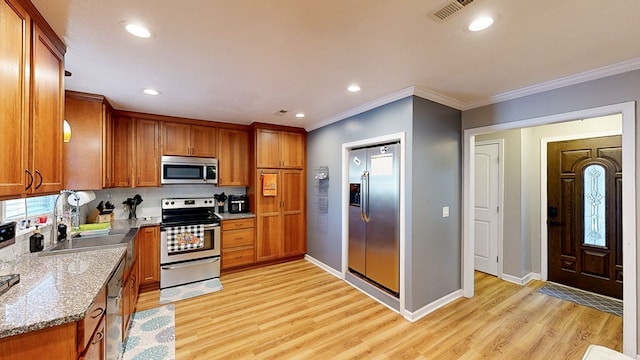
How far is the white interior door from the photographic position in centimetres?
384

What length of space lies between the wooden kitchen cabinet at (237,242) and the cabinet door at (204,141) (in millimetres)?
1143

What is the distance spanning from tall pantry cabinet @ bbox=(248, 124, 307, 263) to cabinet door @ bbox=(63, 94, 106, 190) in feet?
6.43

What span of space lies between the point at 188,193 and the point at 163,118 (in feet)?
4.03

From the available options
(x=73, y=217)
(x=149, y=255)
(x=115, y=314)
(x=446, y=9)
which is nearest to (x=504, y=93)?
(x=446, y=9)

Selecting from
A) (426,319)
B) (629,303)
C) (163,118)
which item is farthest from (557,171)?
(163,118)

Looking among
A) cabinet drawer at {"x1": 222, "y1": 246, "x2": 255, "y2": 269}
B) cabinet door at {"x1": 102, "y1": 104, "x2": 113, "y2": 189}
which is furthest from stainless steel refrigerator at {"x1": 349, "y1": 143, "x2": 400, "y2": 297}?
cabinet door at {"x1": 102, "y1": 104, "x2": 113, "y2": 189}

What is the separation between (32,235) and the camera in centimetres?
199

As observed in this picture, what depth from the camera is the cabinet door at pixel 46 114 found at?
148 cm

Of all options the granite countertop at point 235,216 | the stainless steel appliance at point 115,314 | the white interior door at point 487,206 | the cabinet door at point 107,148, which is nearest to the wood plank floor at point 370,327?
the stainless steel appliance at point 115,314

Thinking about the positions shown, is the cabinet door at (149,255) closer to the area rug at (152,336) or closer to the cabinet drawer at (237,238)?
the area rug at (152,336)

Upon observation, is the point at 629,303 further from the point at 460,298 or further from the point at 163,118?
the point at 163,118

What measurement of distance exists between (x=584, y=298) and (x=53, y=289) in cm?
511

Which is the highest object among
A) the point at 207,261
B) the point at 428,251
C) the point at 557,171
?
the point at 557,171

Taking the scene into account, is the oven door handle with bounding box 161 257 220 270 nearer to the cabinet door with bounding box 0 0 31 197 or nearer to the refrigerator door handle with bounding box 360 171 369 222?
the refrigerator door handle with bounding box 360 171 369 222
